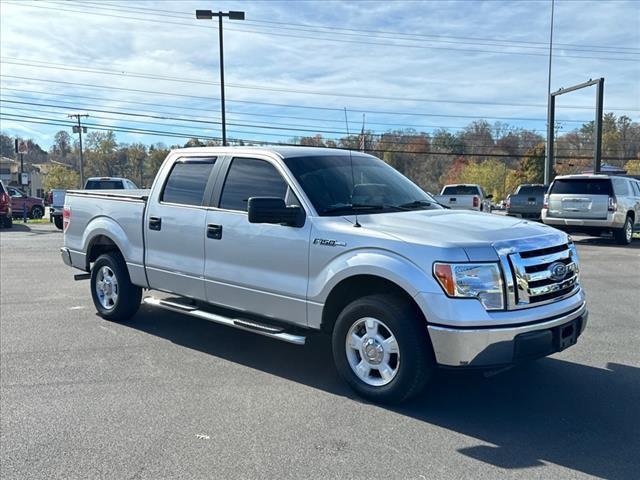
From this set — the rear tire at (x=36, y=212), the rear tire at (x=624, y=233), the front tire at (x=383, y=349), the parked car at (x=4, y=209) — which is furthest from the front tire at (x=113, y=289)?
the rear tire at (x=36, y=212)

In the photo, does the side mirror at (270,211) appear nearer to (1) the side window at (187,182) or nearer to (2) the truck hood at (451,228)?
(2) the truck hood at (451,228)

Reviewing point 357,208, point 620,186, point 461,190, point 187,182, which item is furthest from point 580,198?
point 187,182

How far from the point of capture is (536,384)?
4.91 m

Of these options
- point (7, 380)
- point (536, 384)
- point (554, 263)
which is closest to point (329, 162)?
point (554, 263)

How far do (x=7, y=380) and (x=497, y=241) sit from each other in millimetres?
4239

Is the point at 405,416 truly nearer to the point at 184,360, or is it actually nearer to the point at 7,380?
the point at 184,360

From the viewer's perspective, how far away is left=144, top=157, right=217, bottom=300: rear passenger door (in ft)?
19.1

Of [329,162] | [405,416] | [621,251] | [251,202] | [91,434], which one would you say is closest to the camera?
[91,434]

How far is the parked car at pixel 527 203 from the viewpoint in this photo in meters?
23.7

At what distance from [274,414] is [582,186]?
13957 millimetres

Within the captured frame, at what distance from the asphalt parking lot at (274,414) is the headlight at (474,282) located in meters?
0.91

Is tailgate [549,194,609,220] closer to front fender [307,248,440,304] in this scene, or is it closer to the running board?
the running board

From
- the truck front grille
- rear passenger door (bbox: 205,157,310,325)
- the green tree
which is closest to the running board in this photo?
rear passenger door (bbox: 205,157,310,325)

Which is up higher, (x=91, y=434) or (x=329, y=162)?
(x=329, y=162)
